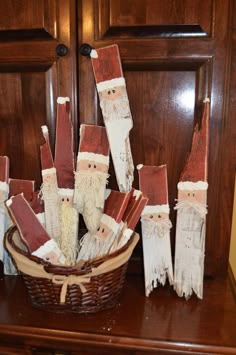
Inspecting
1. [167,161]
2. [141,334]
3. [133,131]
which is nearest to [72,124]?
[133,131]

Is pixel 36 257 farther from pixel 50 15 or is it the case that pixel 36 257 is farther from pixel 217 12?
pixel 217 12

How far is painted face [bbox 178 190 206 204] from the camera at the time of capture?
0.93 meters

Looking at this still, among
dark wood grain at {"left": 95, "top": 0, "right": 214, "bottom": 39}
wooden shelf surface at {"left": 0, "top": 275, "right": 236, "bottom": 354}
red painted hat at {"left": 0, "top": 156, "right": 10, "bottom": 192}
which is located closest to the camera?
wooden shelf surface at {"left": 0, "top": 275, "right": 236, "bottom": 354}

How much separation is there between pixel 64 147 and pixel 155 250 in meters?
0.37

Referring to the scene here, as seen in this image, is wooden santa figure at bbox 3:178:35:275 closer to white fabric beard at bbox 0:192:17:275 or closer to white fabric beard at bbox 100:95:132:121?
white fabric beard at bbox 0:192:17:275

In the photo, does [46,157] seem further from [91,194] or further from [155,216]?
[155,216]

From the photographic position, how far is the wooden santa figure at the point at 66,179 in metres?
0.96

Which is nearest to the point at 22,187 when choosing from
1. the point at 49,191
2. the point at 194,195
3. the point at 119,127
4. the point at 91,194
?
the point at 49,191

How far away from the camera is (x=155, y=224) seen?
3.15 ft

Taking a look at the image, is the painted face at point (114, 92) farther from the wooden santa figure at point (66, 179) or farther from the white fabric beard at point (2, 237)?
the white fabric beard at point (2, 237)

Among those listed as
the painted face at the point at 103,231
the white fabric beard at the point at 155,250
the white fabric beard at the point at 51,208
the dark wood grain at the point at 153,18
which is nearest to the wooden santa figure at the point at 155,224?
the white fabric beard at the point at 155,250

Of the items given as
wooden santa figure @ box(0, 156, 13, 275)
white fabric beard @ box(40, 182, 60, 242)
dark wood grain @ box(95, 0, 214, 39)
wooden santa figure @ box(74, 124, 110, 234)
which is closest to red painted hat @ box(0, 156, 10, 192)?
wooden santa figure @ box(0, 156, 13, 275)

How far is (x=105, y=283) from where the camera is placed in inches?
34.3

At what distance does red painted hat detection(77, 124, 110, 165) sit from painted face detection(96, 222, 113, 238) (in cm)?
17
